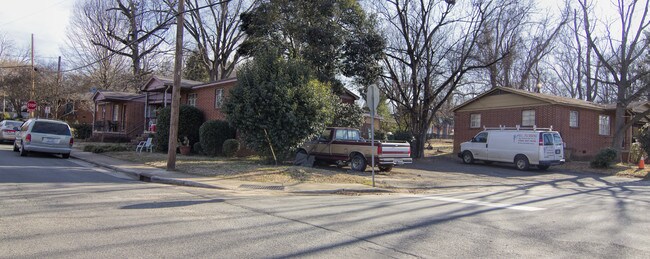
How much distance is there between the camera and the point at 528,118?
26.9 m

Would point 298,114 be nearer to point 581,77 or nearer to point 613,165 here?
point 613,165

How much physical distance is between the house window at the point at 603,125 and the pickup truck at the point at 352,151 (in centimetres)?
1805

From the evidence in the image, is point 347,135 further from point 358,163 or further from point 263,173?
point 263,173

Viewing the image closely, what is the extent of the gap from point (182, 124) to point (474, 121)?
19004 mm

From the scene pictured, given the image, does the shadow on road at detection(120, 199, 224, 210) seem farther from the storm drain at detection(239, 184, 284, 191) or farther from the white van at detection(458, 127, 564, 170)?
the white van at detection(458, 127, 564, 170)

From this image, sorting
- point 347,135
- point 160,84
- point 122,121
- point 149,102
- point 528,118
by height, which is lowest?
point 347,135

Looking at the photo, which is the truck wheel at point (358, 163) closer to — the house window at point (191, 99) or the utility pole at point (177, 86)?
the utility pole at point (177, 86)

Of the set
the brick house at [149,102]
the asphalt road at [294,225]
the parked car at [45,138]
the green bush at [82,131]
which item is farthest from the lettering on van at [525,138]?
the green bush at [82,131]

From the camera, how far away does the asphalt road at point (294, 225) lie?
543cm

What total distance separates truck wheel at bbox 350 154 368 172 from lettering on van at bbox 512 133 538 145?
8536mm

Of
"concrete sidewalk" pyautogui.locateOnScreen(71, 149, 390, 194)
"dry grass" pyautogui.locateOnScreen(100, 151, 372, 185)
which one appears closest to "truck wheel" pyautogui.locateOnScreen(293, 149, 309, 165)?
"dry grass" pyautogui.locateOnScreen(100, 151, 372, 185)

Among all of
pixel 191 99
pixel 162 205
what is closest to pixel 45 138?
pixel 191 99

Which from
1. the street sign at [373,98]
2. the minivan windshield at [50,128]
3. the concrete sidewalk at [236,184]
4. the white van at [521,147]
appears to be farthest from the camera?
the white van at [521,147]

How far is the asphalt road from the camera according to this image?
17.8 feet
